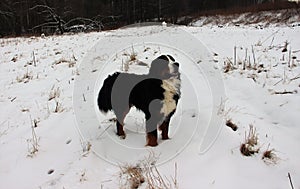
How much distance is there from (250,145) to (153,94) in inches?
42.2

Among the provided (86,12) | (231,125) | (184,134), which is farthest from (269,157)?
(86,12)

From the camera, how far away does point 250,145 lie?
2652 millimetres

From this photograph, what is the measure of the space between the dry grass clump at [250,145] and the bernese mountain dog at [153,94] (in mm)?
788

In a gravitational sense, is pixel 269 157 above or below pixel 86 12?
below

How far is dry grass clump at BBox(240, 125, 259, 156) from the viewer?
102 inches

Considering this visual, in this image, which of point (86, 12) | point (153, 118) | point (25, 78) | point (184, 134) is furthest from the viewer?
point (86, 12)

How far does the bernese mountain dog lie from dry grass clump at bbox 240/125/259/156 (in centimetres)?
79

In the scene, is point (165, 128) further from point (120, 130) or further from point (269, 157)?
point (269, 157)

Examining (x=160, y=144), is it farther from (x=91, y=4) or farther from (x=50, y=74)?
(x=91, y=4)

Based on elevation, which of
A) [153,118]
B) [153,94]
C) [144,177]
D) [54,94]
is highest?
[153,94]

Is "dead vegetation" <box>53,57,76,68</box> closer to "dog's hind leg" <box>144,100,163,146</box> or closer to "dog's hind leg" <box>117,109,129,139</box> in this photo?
"dog's hind leg" <box>117,109,129,139</box>

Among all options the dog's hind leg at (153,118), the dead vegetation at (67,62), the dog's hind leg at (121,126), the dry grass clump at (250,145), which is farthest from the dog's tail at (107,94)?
the dead vegetation at (67,62)

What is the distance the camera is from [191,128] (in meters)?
3.22

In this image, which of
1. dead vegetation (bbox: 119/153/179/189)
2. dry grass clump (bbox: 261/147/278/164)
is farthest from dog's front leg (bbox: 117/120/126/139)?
dry grass clump (bbox: 261/147/278/164)
